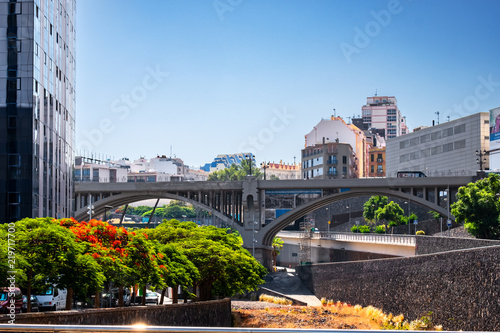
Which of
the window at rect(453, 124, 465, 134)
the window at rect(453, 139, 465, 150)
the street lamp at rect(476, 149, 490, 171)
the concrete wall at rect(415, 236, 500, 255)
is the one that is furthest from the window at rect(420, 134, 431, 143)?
the concrete wall at rect(415, 236, 500, 255)

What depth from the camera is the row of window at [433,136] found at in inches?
4004

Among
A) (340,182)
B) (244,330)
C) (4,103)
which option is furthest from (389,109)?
(244,330)

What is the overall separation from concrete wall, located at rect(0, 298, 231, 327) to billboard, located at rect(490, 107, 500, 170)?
52322 mm

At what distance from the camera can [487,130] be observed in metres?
96.1

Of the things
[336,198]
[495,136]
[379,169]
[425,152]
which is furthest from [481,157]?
[379,169]

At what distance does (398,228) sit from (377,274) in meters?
42.8

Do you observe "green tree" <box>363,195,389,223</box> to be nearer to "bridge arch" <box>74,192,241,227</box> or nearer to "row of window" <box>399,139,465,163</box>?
"row of window" <box>399,139,465,163</box>

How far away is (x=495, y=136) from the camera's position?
8756 centimetres

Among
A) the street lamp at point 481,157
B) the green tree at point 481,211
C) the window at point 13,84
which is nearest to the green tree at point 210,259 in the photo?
the window at point 13,84

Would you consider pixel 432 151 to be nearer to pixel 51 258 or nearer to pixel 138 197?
pixel 138 197

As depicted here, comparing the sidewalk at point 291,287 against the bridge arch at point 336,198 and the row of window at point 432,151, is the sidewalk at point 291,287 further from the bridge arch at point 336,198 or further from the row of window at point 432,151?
the row of window at point 432,151

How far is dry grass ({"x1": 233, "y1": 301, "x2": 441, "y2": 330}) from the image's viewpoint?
44.1 metres

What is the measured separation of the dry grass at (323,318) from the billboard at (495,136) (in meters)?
39.3

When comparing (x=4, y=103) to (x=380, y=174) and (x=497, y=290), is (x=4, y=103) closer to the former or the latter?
(x=497, y=290)
